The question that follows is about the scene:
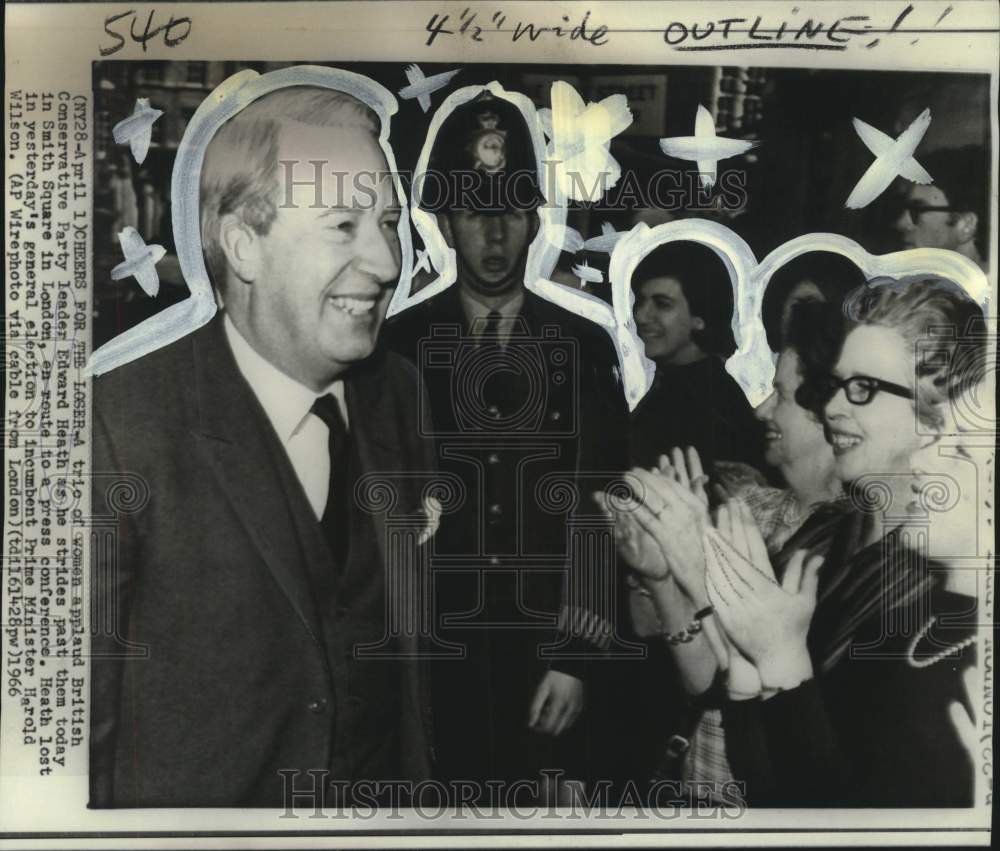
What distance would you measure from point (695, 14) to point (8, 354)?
178 cm

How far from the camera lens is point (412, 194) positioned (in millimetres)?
2393

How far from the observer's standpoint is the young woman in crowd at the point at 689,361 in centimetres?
241

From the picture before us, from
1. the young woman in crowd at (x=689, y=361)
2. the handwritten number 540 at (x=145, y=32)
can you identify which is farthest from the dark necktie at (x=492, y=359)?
the handwritten number 540 at (x=145, y=32)

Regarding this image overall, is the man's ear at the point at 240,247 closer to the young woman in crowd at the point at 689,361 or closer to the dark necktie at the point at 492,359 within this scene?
the dark necktie at the point at 492,359

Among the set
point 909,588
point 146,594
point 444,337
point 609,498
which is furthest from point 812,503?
point 146,594

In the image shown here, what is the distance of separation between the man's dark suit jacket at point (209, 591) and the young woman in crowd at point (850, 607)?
2.17ft

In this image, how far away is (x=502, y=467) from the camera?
239 centimetres

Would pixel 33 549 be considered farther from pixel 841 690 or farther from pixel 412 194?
pixel 841 690

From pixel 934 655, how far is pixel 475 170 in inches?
61.5

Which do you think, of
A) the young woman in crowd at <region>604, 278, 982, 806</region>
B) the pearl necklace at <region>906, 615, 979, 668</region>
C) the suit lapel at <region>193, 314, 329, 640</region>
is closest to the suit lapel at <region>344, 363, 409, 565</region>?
the suit lapel at <region>193, 314, 329, 640</region>

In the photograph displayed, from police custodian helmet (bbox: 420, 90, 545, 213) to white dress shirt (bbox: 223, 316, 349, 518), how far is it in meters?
0.51

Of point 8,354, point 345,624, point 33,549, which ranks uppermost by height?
point 8,354

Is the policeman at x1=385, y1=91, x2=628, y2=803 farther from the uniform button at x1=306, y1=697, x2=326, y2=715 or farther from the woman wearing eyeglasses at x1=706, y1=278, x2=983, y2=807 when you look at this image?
the woman wearing eyeglasses at x1=706, y1=278, x2=983, y2=807

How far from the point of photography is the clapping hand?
2.42 meters
